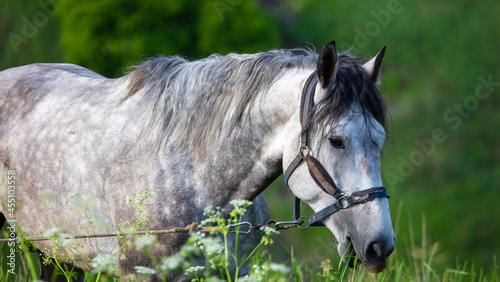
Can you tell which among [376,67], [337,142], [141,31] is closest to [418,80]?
[141,31]

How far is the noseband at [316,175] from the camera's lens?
2.44 m

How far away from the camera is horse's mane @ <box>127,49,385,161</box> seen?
2791mm

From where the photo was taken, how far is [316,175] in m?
2.53

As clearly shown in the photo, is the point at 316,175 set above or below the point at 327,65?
below

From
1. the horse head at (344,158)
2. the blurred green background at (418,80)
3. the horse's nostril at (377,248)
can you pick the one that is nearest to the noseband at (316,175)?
the horse head at (344,158)

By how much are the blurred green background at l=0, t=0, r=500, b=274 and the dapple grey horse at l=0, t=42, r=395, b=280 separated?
649 centimetres

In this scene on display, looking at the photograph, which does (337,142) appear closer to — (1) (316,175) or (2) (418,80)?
(1) (316,175)

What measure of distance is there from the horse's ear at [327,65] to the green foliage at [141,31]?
6.65 m

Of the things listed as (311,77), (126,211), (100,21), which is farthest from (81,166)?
(100,21)

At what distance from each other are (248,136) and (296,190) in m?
0.34

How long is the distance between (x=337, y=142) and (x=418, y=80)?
35.6ft

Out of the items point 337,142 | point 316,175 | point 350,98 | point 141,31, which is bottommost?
point 316,175

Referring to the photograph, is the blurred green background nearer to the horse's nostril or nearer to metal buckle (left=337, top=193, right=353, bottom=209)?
metal buckle (left=337, top=193, right=353, bottom=209)

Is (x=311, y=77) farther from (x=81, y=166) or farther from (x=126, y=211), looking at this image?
(x=81, y=166)
